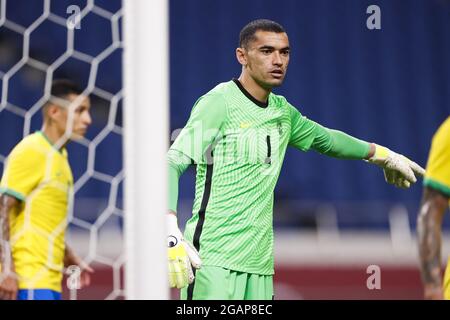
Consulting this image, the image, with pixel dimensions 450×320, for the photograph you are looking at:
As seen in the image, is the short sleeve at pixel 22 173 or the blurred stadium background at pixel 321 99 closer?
the short sleeve at pixel 22 173

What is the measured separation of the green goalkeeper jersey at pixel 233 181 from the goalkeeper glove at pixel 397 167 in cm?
36

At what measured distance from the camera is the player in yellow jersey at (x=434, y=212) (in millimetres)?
1844

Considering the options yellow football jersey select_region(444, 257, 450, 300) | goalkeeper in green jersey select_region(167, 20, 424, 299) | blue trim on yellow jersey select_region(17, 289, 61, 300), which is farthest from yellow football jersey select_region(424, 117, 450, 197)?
blue trim on yellow jersey select_region(17, 289, 61, 300)

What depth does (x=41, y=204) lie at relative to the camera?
8.64 feet

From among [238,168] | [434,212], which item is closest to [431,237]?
[434,212]

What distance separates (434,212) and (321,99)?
5.31 meters

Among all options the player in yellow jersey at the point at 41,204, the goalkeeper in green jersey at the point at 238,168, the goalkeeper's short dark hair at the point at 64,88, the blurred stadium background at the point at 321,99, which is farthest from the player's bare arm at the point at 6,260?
the blurred stadium background at the point at 321,99

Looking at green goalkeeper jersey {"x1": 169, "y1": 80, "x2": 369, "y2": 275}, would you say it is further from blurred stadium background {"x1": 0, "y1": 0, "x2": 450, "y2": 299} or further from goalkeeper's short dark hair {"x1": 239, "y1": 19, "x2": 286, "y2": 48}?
blurred stadium background {"x1": 0, "y1": 0, "x2": 450, "y2": 299}

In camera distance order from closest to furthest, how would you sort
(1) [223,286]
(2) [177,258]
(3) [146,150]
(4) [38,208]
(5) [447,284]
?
(3) [146,150]
(5) [447,284]
(2) [177,258]
(1) [223,286]
(4) [38,208]

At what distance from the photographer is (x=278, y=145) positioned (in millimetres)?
2527

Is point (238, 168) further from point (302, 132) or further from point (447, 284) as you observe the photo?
point (447, 284)

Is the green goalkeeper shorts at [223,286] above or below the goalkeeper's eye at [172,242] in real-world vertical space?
below

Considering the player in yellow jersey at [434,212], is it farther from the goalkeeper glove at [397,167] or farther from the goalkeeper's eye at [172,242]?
the goalkeeper glove at [397,167]

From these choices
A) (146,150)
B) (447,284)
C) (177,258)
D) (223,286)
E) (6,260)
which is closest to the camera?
(146,150)
